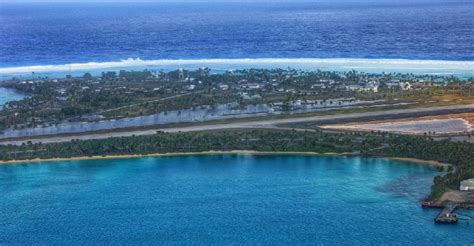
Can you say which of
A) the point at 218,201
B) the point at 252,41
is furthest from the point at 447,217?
the point at 252,41

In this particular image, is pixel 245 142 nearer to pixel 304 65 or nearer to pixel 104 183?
pixel 104 183

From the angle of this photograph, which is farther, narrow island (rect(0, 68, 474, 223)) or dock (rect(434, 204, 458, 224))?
narrow island (rect(0, 68, 474, 223))

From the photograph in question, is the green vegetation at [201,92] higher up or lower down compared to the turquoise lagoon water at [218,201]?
higher up

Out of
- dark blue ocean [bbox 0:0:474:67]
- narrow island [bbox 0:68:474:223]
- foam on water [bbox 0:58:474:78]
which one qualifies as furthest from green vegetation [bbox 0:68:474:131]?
dark blue ocean [bbox 0:0:474:67]

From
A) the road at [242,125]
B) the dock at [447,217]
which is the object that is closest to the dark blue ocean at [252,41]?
the road at [242,125]

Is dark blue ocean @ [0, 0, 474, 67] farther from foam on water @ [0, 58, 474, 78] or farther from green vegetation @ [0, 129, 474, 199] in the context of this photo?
green vegetation @ [0, 129, 474, 199]

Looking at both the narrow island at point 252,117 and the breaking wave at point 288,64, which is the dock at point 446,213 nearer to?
the narrow island at point 252,117

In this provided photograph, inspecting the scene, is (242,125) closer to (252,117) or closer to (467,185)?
(252,117)
